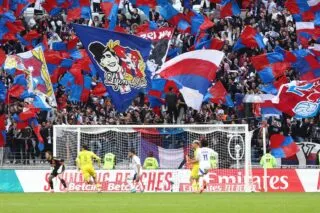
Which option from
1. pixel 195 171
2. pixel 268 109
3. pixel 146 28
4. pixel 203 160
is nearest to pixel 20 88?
pixel 146 28

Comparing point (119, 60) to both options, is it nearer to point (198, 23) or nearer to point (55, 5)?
point (198, 23)

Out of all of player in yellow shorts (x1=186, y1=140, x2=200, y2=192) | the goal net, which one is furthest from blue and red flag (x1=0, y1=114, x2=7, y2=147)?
player in yellow shorts (x1=186, y1=140, x2=200, y2=192)

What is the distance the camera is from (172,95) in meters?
38.2

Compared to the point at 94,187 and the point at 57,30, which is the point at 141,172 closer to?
the point at 94,187

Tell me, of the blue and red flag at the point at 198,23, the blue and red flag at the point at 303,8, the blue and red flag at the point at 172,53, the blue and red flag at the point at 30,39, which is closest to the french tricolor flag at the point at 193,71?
the blue and red flag at the point at 198,23

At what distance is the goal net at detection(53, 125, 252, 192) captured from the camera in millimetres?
38125

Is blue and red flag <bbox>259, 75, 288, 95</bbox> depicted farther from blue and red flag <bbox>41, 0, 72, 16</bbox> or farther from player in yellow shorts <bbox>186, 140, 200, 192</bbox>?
blue and red flag <bbox>41, 0, 72, 16</bbox>

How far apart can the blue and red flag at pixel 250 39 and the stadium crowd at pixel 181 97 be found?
1218 mm

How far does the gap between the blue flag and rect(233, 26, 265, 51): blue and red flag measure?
4.96m

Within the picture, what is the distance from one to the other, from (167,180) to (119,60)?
5128 millimetres

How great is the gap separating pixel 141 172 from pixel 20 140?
5.02m

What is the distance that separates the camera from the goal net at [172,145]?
125 ft

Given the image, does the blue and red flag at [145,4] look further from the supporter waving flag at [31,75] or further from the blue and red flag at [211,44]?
the supporter waving flag at [31,75]
